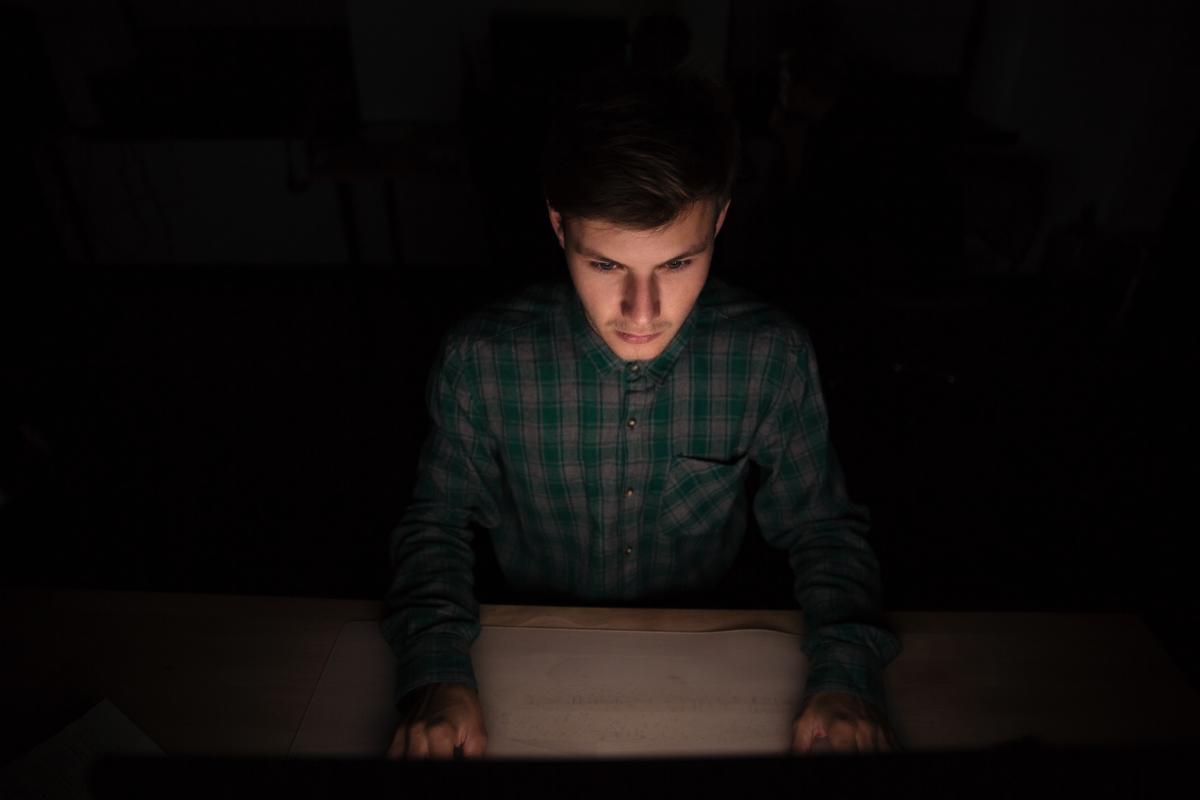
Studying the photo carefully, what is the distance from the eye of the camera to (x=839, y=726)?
731 millimetres

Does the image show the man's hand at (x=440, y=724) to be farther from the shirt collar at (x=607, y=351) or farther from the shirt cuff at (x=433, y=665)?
the shirt collar at (x=607, y=351)

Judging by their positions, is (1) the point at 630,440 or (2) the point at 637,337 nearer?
(2) the point at 637,337

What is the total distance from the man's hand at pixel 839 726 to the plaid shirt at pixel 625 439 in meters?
0.15

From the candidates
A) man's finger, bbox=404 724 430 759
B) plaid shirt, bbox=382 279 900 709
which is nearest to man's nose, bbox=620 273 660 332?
plaid shirt, bbox=382 279 900 709

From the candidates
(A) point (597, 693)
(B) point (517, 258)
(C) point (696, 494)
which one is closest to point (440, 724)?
(A) point (597, 693)

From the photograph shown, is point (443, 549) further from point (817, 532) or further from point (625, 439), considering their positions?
point (817, 532)

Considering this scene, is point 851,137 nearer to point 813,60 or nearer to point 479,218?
point 813,60

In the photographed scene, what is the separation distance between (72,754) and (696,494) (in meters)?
0.78

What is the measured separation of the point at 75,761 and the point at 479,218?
112 inches

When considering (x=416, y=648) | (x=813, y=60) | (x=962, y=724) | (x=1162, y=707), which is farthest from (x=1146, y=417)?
(x=416, y=648)

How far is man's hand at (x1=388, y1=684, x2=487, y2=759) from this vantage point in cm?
71

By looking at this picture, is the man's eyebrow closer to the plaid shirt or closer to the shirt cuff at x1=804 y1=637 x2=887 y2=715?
the plaid shirt

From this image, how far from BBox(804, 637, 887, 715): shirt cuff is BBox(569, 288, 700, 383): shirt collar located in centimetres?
40

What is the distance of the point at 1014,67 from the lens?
298 cm
